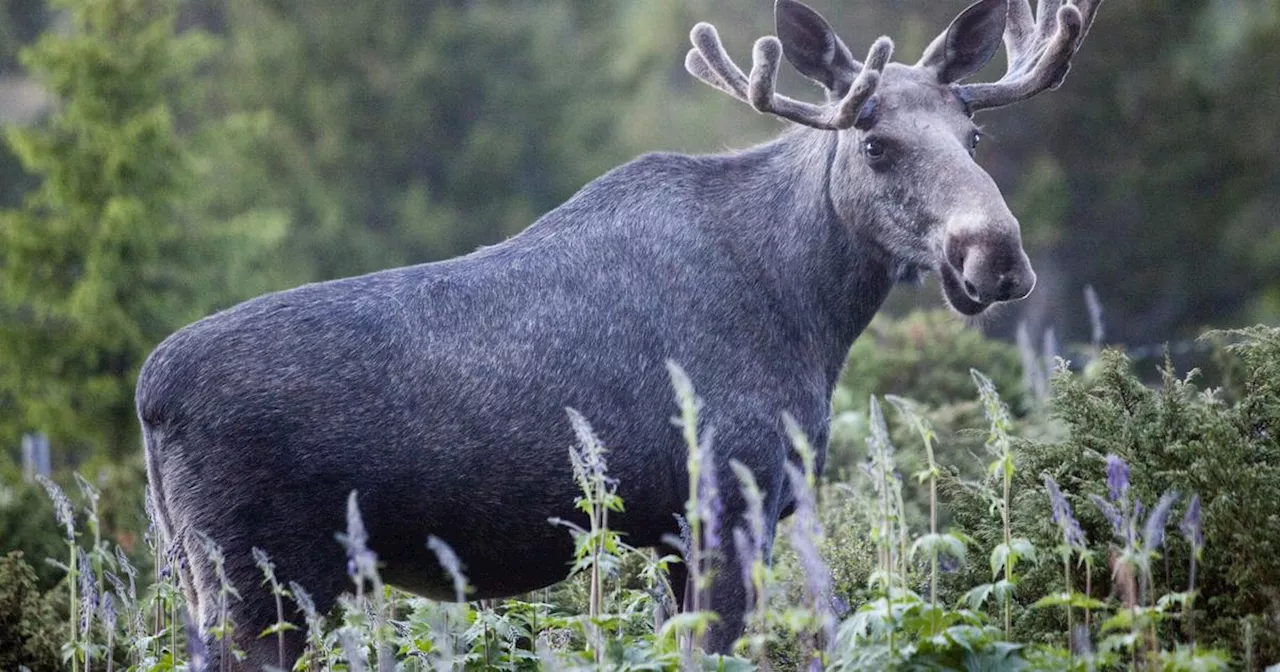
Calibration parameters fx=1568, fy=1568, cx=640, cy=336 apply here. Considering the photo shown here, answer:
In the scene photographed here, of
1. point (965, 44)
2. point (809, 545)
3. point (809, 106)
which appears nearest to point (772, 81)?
point (809, 106)

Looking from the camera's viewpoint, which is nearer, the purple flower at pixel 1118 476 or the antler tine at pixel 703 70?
the purple flower at pixel 1118 476

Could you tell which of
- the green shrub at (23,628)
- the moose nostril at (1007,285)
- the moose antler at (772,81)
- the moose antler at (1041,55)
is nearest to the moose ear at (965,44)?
the moose antler at (1041,55)

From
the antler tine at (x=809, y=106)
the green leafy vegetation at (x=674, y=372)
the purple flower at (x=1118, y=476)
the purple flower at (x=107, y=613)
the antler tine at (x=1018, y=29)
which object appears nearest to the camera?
the purple flower at (x=1118, y=476)

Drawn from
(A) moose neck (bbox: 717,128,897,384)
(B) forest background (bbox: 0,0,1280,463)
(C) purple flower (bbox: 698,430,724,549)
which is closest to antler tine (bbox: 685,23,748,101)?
(A) moose neck (bbox: 717,128,897,384)

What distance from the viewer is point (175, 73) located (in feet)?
61.3

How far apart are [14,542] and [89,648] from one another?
354 centimetres

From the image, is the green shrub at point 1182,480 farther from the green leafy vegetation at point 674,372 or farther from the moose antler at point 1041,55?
the moose antler at point 1041,55

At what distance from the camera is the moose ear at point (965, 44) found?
568cm

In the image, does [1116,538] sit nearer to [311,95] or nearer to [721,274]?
[721,274]

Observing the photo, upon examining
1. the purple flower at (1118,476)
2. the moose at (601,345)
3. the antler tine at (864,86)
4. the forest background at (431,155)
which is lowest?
the purple flower at (1118,476)

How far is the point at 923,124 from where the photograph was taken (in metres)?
5.43

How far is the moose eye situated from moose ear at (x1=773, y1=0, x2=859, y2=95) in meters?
0.31

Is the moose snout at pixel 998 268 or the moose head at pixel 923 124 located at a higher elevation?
the moose head at pixel 923 124

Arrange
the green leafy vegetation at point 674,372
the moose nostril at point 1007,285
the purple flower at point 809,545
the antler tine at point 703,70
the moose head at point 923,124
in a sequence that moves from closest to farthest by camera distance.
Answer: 1. the purple flower at point 809,545
2. the green leafy vegetation at point 674,372
3. the moose nostril at point 1007,285
4. the moose head at point 923,124
5. the antler tine at point 703,70
